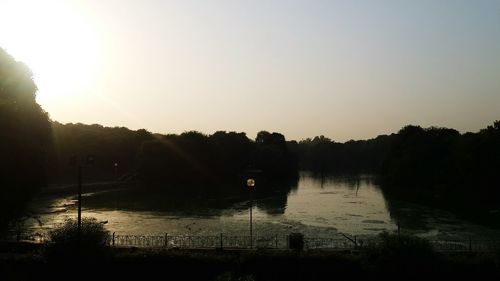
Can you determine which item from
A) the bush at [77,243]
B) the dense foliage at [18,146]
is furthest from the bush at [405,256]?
the dense foliage at [18,146]

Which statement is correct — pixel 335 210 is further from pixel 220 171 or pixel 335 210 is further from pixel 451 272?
pixel 220 171

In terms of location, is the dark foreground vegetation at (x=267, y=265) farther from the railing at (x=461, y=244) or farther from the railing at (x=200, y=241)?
the railing at (x=200, y=241)

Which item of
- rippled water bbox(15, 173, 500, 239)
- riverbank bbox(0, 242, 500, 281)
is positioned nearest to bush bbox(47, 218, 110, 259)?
riverbank bbox(0, 242, 500, 281)

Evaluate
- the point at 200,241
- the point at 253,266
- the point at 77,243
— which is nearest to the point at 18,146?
the point at 200,241

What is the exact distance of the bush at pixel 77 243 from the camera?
24.4 metres

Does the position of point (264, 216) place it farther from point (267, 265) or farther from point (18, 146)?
point (267, 265)

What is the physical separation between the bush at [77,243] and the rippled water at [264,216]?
22.1m

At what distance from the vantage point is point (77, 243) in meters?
24.5

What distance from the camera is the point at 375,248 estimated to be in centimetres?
2369

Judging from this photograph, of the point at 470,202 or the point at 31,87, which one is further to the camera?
the point at 470,202

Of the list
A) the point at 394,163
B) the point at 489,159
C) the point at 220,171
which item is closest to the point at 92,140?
the point at 220,171

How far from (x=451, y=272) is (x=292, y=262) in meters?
7.05

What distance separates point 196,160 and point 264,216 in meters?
72.9

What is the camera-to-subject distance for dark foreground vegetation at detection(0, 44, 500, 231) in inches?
1527
